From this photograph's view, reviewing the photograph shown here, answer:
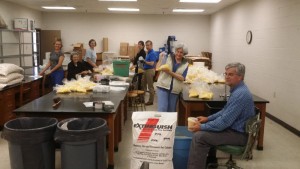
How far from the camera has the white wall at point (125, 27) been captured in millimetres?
11352

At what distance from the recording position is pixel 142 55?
751cm

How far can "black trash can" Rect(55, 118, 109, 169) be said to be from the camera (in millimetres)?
2410

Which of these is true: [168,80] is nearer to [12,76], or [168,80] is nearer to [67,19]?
[12,76]

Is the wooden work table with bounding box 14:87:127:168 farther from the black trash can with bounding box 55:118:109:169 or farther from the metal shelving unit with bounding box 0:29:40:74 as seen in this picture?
the metal shelving unit with bounding box 0:29:40:74

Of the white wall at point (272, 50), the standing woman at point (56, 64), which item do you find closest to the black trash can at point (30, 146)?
the standing woman at point (56, 64)

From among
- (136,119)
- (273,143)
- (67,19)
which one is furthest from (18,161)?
(67,19)

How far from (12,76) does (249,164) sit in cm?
403

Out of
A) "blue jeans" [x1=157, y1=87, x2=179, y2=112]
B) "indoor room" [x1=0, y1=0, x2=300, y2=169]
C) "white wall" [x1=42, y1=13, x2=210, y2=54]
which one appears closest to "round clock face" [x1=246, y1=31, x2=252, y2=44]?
"indoor room" [x1=0, y1=0, x2=300, y2=169]

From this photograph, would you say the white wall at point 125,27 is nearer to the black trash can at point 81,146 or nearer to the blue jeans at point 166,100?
the blue jeans at point 166,100

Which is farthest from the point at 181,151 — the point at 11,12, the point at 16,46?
the point at 11,12

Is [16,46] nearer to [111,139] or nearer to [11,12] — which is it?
[11,12]

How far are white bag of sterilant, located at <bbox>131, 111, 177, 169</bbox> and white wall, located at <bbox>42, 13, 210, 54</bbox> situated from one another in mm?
9075

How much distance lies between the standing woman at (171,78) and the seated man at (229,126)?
4.01 ft

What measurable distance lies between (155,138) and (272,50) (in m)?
4.16
